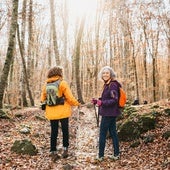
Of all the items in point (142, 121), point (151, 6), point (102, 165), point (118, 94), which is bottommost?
point (102, 165)

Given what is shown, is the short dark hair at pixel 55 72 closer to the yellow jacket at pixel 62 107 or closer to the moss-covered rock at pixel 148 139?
the yellow jacket at pixel 62 107

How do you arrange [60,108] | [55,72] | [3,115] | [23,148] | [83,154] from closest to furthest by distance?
[60,108], [55,72], [23,148], [83,154], [3,115]

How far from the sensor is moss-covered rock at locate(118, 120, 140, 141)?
32.7 feet

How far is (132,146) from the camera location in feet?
30.4

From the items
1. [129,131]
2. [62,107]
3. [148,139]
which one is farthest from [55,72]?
[129,131]

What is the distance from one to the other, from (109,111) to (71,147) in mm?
2132

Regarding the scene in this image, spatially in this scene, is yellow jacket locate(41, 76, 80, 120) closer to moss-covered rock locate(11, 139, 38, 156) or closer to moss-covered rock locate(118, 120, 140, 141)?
moss-covered rock locate(11, 139, 38, 156)

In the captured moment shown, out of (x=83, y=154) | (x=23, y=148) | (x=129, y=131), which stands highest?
(x=129, y=131)

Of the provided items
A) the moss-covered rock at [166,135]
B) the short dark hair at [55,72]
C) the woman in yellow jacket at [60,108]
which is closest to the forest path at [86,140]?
the woman in yellow jacket at [60,108]

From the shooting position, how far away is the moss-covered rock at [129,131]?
Result: 9.97 meters

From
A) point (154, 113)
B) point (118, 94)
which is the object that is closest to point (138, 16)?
point (154, 113)

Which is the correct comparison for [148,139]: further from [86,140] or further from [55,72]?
[55,72]

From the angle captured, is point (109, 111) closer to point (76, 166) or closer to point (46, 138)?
point (76, 166)

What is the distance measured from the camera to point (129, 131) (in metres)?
10.2
